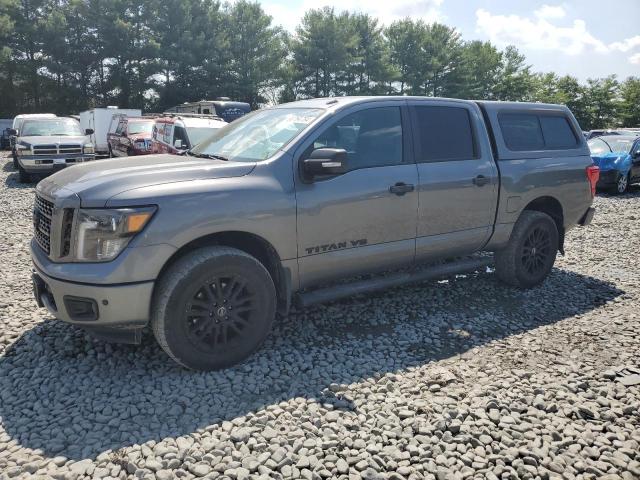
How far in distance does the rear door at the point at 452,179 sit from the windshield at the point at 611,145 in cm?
1045

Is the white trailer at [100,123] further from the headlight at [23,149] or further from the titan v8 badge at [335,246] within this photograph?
the titan v8 badge at [335,246]

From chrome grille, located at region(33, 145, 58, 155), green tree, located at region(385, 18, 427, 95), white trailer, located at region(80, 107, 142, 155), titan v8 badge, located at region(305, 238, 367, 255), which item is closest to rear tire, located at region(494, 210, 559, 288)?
titan v8 badge, located at region(305, 238, 367, 255)

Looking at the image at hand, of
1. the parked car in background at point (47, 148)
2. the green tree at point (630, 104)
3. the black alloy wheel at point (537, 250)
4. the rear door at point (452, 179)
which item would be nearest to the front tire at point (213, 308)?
the rear door at point (452, 179)

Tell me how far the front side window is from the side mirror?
25cm

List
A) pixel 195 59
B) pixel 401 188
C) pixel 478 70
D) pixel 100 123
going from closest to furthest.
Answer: pixel 401 188 → pixel 100 123 → pixel 195 59 → pixel 478 70

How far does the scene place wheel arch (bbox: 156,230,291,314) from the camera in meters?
3.53

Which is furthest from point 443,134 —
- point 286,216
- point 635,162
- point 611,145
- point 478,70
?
point 478,70

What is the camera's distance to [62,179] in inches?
143

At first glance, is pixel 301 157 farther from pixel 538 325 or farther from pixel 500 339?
pixel 538 325

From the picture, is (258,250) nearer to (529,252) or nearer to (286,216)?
(286,216)

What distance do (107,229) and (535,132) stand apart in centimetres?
447

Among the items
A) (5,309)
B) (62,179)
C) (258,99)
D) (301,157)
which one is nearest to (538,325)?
(301,157)

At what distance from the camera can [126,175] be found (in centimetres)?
340

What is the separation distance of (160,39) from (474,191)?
4133cm
